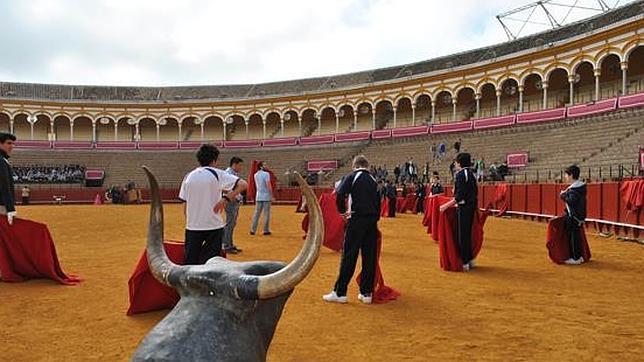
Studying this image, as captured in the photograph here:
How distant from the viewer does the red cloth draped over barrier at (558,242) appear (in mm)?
7535

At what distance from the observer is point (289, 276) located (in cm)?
170

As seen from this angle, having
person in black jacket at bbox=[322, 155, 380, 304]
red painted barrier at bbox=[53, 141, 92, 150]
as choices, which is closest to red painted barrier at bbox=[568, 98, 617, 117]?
person in black jacket at bbox=[322, 155, 380, 304]

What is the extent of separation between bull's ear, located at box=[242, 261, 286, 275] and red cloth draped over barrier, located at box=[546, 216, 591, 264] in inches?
257

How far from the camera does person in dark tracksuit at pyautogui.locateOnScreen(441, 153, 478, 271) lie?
674cm

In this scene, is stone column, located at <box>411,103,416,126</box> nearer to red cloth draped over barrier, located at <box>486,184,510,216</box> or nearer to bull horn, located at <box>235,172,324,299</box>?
red cloth draped over barrier, located at <box>486,184,510,216</box>

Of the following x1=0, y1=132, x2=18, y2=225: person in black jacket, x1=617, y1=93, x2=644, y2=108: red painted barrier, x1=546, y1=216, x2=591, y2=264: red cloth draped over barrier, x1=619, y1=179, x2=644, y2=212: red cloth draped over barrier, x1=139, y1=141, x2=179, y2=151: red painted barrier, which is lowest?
x1=546, y1=216, x2=591, y2=264: red cloth draped over barrier

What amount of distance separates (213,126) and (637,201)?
3988 centimetres

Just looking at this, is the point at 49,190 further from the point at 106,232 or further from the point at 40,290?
the point at 40,290

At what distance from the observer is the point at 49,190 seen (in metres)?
31.6

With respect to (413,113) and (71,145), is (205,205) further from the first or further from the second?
(71,145)

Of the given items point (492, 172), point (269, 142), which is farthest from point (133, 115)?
point (492, 172)

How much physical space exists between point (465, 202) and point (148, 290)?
160 inches

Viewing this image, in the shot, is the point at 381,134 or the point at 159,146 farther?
the point at 159,146

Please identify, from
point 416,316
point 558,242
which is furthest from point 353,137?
point 416,316
